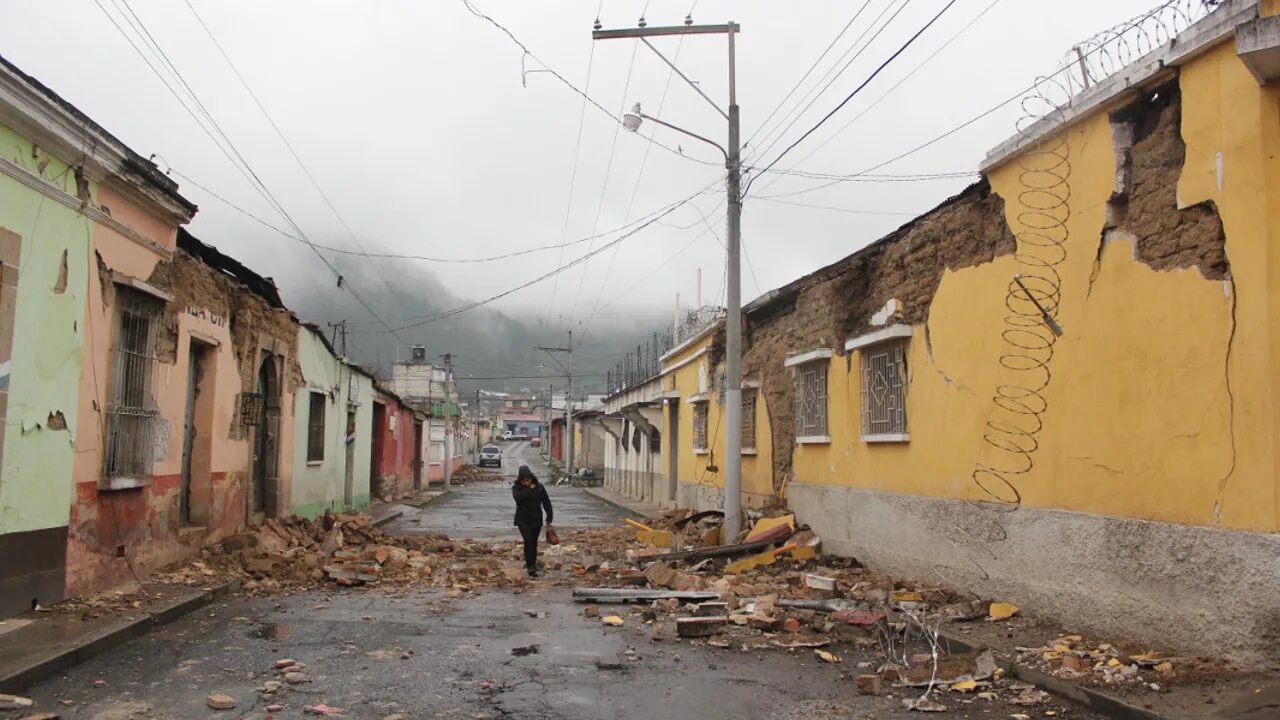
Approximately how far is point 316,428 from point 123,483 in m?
9.80

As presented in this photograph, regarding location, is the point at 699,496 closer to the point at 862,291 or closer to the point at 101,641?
the point at 862,291

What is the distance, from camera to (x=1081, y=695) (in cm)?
625

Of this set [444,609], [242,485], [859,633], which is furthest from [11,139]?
[859,633]

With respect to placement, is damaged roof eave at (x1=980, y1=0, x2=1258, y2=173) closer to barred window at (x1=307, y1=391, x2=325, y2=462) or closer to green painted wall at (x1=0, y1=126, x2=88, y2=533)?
green painted wall at (x1=0, y1=126, x2=88, y2=533)

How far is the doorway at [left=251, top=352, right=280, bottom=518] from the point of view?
16.5 metres

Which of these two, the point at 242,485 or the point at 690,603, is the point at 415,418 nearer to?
the point at 242,485

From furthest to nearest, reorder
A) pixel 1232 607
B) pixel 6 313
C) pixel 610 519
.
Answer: pixel 610 519, pixel 6 313, pixel 1232 607

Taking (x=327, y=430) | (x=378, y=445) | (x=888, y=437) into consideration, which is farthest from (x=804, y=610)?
(x=378, y=445)

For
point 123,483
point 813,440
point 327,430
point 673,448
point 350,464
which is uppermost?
point 327,430

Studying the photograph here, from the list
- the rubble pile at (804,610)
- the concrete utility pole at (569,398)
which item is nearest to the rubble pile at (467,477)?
the concrete utility pole at (569,398)

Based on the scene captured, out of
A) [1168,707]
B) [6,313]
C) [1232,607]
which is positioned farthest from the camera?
[6,313]

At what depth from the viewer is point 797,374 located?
15.2 metres

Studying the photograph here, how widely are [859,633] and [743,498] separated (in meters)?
8.91

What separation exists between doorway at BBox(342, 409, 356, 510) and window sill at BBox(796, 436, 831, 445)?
1344 cm
